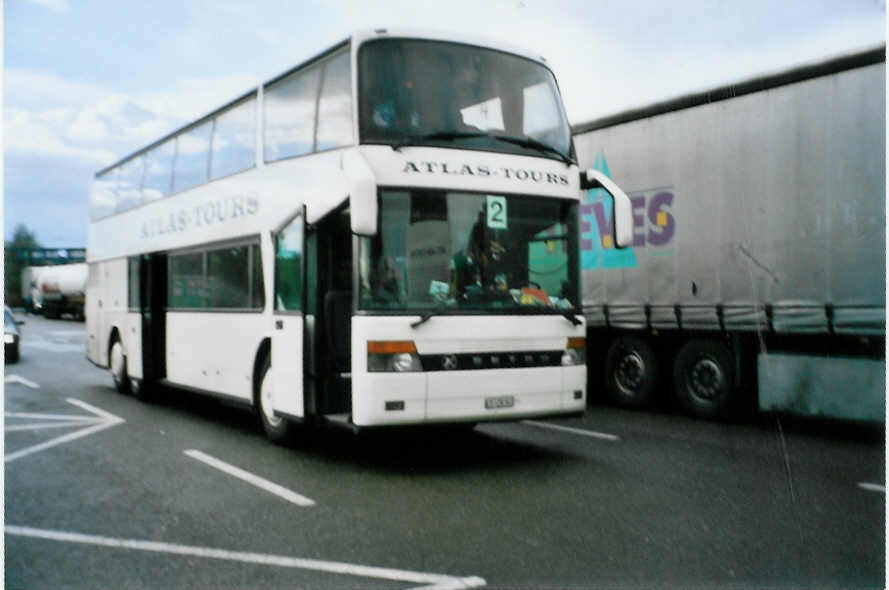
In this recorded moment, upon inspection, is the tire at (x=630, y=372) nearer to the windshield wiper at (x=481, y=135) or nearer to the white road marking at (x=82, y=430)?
the windshield wiper at (x=481, y=135)

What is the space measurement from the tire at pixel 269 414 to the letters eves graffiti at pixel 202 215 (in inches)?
66.3

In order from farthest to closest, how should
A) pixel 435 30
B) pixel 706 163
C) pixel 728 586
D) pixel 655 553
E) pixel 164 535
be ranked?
1. pixel 706 163
2. pixel 435 30
3. pixel 164 535
4. pixel 655 553
5. pixel 728 586

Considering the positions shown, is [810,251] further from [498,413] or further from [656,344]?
[498,413]

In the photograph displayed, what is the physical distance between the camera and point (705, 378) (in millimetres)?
10664

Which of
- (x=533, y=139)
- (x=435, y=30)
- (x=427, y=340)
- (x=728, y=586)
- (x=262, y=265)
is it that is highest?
(x=435, y=30)

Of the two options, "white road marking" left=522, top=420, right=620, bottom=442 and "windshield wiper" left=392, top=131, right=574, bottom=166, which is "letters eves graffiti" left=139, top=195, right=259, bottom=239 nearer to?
"windshield wiper" left=392, top=131, right=574, bottom=166

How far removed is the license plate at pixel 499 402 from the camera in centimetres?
730

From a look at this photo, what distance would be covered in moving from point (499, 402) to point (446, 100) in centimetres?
250

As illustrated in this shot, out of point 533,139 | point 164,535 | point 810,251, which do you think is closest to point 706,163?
point 810,251

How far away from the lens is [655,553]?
16.6 ft

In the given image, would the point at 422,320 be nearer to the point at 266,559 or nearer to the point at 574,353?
the point at 574,353

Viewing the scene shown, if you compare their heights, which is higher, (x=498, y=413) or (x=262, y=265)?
(x=262, y=265)

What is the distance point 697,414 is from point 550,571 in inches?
252

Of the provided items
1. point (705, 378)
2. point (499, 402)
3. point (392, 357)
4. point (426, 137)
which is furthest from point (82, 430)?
point (705, 378)
